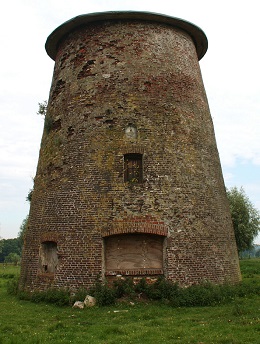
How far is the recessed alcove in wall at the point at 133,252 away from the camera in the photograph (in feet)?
37.6

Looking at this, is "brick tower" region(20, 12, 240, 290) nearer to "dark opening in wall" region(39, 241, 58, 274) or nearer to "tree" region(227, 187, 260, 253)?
"dark opening in wall" region(39, 241, 58, 274)

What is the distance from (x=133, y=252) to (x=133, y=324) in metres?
3.29

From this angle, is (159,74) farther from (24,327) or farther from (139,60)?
(24,327)

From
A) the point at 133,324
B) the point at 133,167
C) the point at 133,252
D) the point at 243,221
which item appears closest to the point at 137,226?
the point at 133,252

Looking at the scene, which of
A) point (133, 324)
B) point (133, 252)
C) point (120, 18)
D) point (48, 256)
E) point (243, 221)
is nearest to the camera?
point (133, 324)

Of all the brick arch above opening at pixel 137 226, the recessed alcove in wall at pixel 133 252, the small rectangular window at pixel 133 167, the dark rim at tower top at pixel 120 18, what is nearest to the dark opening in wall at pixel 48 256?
the recessed alcove in wall at pixel 133 252

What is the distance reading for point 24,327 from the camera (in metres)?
8.45

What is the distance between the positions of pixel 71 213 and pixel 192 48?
8033mm

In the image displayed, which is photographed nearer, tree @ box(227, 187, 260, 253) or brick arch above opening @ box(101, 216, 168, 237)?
brick arch above opening @ box(101, 216, 168, 237)

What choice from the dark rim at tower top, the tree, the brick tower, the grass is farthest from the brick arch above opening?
the tree

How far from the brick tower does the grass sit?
1.38m

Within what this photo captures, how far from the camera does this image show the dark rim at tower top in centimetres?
1311

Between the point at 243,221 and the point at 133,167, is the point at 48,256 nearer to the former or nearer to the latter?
the point at 133,167

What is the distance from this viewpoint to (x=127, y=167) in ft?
40.2
